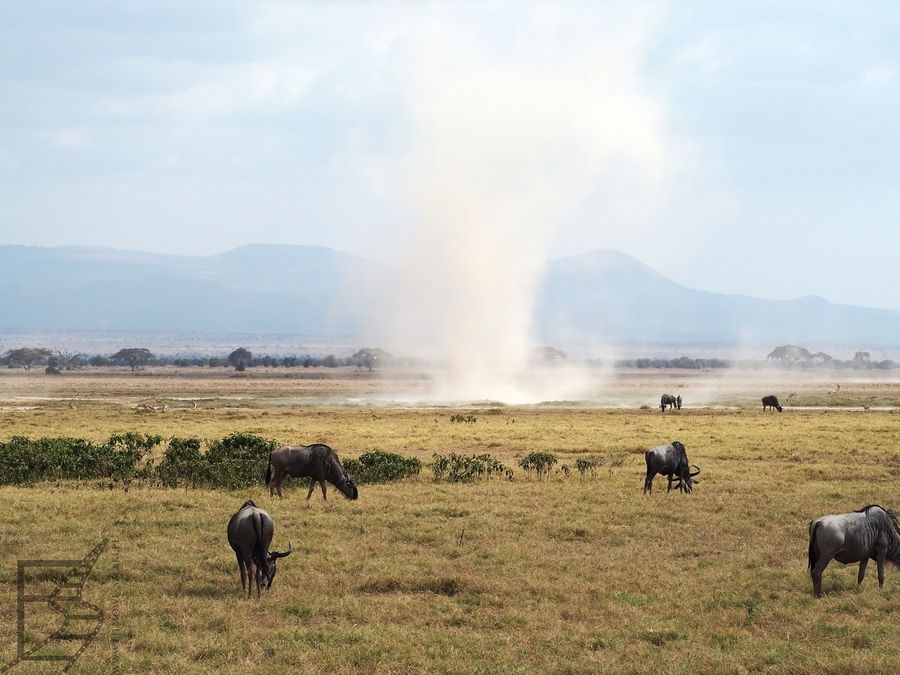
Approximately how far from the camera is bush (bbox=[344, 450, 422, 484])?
27.9m

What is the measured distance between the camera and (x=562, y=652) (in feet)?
40.8

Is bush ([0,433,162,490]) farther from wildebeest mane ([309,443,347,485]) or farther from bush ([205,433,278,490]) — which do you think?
wildebeest mane ([309,443,347,485])

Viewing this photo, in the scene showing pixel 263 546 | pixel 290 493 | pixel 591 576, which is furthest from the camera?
pixel 290 493

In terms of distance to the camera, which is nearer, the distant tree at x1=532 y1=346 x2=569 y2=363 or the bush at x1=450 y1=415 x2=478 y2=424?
the bush at x1=450 y1=415 x2=478 y2=424

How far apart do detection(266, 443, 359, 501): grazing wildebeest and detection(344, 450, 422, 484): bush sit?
3.56 meters

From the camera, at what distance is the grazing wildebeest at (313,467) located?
23828mm

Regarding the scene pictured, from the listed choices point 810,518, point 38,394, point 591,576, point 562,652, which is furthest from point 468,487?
point 38,394

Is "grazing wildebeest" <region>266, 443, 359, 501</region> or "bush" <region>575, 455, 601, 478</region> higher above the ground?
"grazing wildebeest" <region>266, 443, 359, 501</region>

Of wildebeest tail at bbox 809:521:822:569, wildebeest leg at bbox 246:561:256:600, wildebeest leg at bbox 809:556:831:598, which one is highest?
wildebeest tail at bbox 809:521:822:569

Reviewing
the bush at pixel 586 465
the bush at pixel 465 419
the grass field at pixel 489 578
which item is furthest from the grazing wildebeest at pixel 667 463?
the bush at pixel 465 419

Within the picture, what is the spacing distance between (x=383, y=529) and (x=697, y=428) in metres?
31.9

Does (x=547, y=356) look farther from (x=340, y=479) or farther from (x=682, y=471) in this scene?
(x=340, y=479)

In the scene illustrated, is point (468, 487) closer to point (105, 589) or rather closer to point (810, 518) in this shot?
point (810, 518)

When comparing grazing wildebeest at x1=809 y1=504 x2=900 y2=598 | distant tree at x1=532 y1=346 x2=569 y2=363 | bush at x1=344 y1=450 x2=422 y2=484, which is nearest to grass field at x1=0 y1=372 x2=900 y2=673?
grazing wildebeest at x1=809 y1=504 x2=900 y2=598
